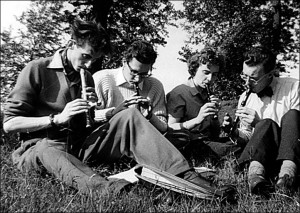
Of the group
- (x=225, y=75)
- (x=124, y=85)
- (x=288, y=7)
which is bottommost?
(x=225, y=75)

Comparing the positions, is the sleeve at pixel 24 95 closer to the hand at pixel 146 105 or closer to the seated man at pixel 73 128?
the seated man at pixel 73 128

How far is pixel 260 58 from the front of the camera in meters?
A: 3.86

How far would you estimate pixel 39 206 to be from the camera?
2.00m

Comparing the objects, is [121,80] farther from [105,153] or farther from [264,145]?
[264,145]

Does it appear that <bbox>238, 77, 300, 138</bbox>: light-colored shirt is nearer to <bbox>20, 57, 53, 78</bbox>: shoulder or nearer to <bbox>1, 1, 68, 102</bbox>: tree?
<bbox>20, 57, 53, 78</bbox>: shoulder

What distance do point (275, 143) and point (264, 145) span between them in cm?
10

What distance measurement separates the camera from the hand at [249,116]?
360 cm

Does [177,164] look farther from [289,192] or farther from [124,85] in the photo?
[124,85]

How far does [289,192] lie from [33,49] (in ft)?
36.4

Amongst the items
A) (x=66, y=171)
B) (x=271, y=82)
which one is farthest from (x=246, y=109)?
(x=66, y=171)

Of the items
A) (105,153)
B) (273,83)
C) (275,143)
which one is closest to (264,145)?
(275,143)

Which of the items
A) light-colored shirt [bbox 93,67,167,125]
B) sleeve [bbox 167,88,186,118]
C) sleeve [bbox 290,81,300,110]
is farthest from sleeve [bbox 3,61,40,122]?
sleeve [bbox 290,81,300,110]

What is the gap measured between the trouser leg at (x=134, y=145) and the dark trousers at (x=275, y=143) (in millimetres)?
667

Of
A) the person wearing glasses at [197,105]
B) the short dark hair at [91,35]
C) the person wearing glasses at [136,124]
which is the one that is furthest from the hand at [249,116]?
the short dark hair at [91,35]
